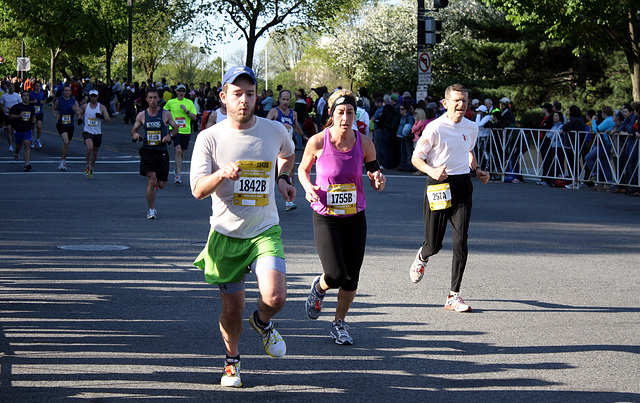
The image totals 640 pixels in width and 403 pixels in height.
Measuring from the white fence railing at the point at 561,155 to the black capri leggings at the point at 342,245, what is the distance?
12774 mm

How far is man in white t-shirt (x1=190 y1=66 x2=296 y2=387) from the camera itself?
512 cm

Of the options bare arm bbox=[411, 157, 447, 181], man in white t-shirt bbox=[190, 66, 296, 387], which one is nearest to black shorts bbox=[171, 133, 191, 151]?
bare arm bbox=[411, 157, 447, 181]

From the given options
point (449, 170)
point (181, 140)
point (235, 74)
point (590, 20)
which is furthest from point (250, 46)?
point (235, 74)

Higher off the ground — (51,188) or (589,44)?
(589,44)

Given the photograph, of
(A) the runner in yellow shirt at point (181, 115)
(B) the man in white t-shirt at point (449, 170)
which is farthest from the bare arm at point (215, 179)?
(A) the runner in yellow shirt at point (181, 115)

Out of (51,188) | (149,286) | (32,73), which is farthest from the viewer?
(32,73)

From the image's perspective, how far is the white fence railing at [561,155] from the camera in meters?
18.1

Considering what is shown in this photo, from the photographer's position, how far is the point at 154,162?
13.8 metres

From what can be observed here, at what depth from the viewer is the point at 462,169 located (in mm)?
7910

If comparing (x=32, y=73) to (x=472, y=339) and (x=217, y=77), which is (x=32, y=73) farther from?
(x=472, y=339)

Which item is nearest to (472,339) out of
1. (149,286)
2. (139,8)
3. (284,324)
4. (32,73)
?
(284,324)

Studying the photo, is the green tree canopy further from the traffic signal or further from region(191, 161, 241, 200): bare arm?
region(191, 161, 241, 200): bare arm

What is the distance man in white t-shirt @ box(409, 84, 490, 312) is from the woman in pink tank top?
54.5 inches

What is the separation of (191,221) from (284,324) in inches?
264
